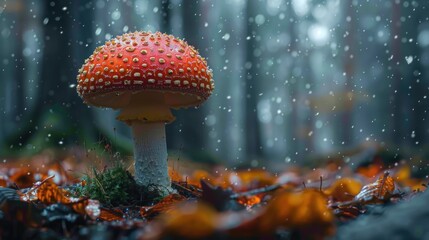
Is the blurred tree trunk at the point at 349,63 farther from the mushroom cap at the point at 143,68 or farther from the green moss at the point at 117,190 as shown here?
the green moss at the point at 117,190

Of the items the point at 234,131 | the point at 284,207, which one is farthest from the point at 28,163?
the point at 234,131

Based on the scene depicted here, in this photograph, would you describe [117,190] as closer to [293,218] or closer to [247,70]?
[293,218]

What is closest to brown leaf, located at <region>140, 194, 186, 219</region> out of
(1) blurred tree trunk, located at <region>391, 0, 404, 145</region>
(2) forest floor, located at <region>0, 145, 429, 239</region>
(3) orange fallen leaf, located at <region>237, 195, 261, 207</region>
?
(2) forest floor, located at <region>0, 145, 429, 239</region>

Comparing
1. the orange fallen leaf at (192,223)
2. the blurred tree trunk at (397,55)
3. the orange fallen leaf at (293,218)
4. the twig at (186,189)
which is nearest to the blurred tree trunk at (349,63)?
the blurred tree trunk at (397,55)

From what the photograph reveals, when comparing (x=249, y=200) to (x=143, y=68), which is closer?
(x=143, y=68)

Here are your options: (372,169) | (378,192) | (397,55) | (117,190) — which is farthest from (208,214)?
(397,55)

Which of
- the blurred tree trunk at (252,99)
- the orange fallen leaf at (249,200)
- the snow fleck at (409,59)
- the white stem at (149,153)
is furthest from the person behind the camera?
the snow fleck at (409,59)
